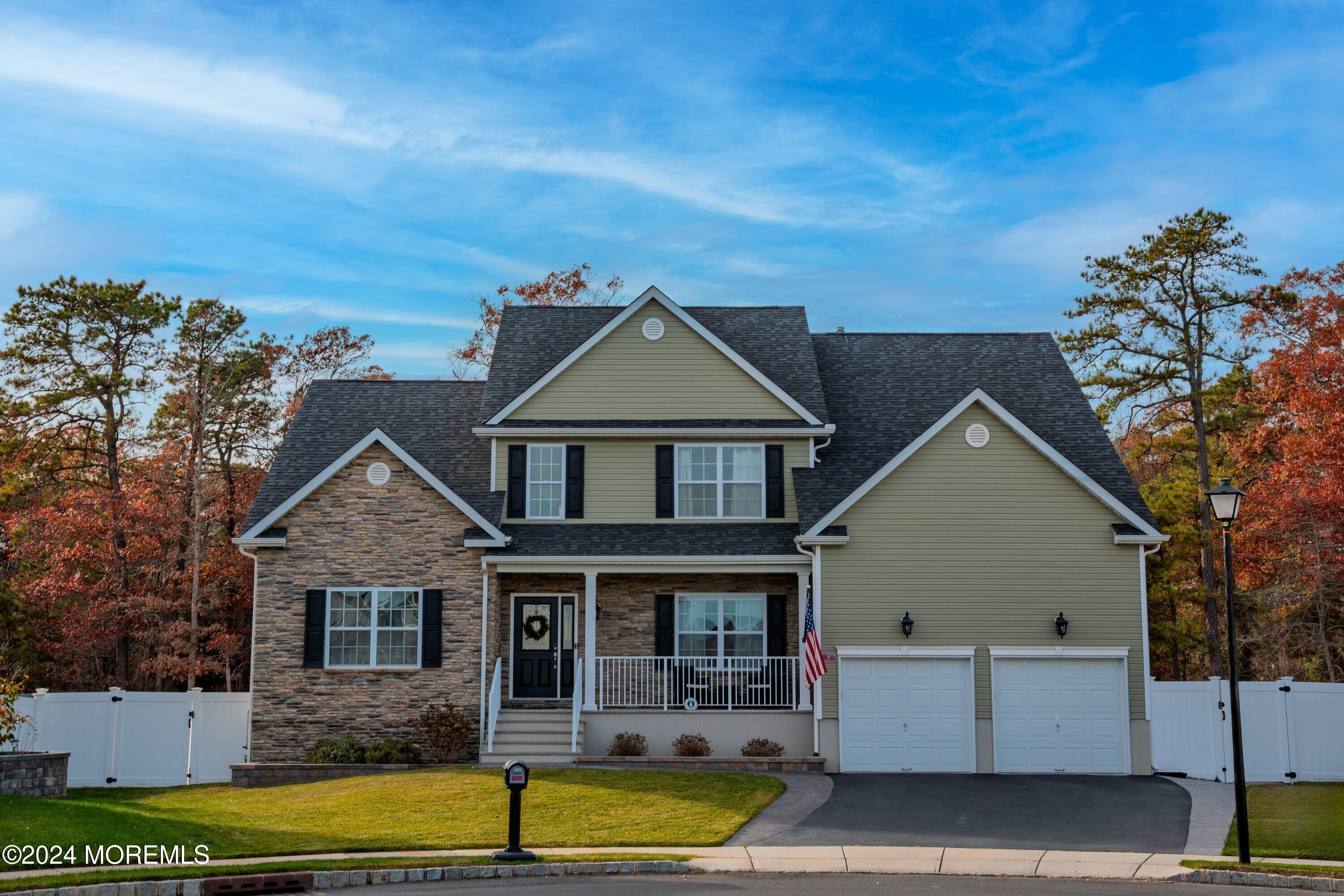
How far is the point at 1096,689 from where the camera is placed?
826 inches

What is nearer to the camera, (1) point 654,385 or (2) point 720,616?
(2) point 720,616

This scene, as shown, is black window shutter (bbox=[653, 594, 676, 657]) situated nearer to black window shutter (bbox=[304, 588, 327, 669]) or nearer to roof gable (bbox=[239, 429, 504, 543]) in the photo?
roof gable (bbox=[239, 429, 504, 543])

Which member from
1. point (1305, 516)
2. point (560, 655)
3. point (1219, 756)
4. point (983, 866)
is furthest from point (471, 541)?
point (1305, 516)

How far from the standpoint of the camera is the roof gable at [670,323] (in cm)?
2394

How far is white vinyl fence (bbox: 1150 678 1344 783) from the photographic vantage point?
64.8 feet

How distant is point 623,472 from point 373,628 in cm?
585

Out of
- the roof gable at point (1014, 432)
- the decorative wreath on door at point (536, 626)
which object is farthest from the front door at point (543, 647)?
the roof gable at point (1014, 432)

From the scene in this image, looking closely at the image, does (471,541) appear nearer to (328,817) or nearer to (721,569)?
(721,569)

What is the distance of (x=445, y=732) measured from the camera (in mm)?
20750

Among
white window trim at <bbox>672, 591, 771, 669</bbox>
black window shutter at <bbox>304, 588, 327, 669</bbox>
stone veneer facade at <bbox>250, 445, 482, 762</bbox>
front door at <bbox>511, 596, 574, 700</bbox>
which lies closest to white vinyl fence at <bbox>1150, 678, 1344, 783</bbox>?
white window trim at <bbox>672, 591, 771, 669</bbox>

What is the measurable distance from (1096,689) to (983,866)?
834cm

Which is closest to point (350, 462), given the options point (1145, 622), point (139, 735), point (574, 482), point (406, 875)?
point (574, 482)

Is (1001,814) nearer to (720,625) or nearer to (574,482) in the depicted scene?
(720,625)

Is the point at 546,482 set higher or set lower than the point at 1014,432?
lower
